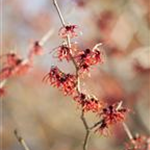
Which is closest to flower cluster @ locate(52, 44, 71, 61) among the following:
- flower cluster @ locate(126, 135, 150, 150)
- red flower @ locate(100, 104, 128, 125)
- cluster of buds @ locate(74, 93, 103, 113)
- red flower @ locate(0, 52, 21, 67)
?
cluster of buds @ locate(74, 93, 103, 113)

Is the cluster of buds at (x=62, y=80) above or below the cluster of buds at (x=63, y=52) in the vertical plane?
below

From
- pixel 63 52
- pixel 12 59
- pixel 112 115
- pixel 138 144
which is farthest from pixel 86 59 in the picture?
pixel 12 59

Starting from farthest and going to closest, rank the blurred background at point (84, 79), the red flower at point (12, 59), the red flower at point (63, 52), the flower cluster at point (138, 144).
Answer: the blurred background at point (84, 79) → the red flower at point (12, 59) → the flower cluster at point (138, 144) → the red flower at point (63, 52)

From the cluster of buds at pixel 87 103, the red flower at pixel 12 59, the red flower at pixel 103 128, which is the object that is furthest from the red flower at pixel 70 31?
the red flower at pixel 12 59

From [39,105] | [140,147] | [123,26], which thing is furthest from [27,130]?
[140,147]

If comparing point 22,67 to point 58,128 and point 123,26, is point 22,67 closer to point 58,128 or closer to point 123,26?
point 123,26

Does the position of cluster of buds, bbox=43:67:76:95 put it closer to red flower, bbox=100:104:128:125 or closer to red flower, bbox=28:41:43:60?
red flower, bbox=100:104:128:125

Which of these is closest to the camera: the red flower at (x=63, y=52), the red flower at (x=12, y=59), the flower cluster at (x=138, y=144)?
the red flower at (x=63, y=52)

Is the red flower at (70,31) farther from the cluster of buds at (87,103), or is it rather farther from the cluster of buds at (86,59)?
the cluster of buds at (87,103)
